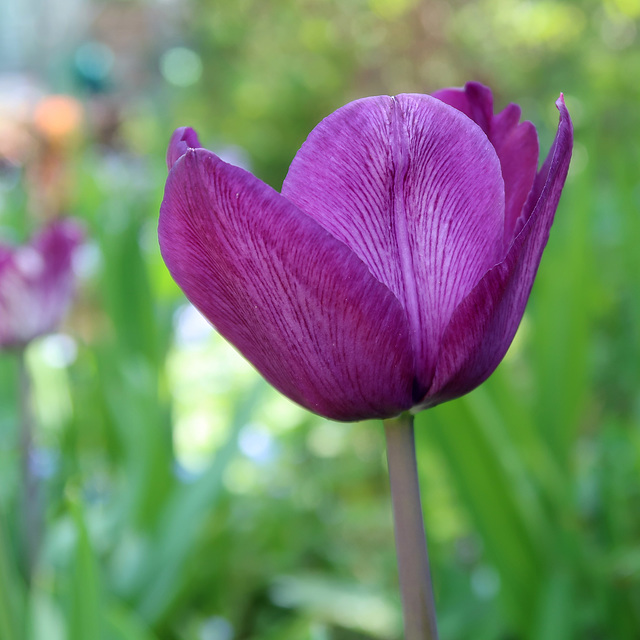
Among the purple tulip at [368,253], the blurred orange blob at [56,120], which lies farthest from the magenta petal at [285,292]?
the blurred orange blob at [56,120]

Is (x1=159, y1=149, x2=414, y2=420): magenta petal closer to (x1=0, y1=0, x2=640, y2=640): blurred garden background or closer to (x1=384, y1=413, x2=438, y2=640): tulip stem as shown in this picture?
(x1=384, y1=413, x2=438, y2=640): tulip stem

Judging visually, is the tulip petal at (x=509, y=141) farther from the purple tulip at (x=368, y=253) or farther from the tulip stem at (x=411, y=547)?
the tulip stem at (x=411, y=547)

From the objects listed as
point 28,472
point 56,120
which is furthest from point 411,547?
point 56,120

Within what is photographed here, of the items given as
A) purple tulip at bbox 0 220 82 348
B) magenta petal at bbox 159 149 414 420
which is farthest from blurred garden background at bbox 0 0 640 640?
magenta petal at bbox 159 149 414 420

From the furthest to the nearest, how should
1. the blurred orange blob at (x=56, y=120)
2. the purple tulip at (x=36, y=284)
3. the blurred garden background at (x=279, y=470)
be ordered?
the blurred orange blob at (x=56, y=120) < the purple tulip at (x=36, y=284) < the blurred garden background at (x=279, y=470)

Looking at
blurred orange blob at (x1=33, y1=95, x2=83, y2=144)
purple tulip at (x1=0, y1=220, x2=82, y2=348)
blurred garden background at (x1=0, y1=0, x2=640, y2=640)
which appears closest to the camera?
blurred garden background at (x1=0, y1=0, x2=640, y2=640)

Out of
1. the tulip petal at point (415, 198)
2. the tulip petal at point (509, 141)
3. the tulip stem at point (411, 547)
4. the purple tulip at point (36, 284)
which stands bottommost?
the tulip stem at point (411, 547)

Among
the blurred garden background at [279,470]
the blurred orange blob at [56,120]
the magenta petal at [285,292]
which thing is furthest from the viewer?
the blurred orange blob at [56,120]
